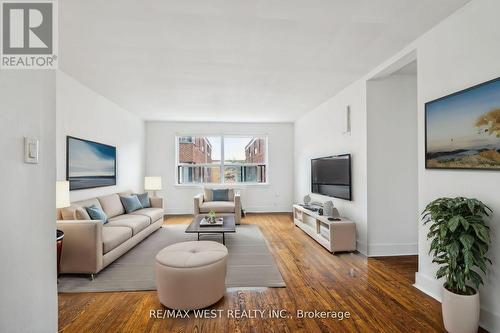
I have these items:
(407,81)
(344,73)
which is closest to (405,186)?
(407,81)

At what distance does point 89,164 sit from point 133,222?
1257 mm

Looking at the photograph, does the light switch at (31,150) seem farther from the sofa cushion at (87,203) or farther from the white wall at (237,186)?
the white wall at (237,186)

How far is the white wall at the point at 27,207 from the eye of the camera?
3.41 feet

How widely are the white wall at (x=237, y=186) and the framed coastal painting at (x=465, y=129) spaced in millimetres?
4773

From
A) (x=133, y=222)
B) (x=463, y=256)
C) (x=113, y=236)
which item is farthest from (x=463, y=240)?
(x=133, y=222)

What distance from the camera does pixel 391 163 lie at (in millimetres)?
3594

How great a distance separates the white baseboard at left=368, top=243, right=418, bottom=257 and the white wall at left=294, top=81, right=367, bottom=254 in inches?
4.6

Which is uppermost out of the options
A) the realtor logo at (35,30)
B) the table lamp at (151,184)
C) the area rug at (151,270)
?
the realtor logo at (35,30)

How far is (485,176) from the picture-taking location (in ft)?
6.48

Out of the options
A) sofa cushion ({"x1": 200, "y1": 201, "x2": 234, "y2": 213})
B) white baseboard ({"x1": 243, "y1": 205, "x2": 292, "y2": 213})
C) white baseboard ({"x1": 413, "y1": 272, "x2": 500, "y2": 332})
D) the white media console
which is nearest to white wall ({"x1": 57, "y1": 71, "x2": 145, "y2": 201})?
sofa cushion ({"x1": 200, "y1": 201, "x2": 234, "y2": 213})

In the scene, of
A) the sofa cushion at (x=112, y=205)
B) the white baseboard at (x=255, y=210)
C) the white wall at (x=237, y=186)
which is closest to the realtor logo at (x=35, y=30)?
the sofa cushion at (x=112, y=205)

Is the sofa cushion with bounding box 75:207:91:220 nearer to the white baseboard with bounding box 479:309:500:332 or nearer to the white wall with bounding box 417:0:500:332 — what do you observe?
the white wall with bounding box 417:0:500:332

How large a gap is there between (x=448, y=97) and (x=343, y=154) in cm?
206

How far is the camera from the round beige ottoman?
220 cm
